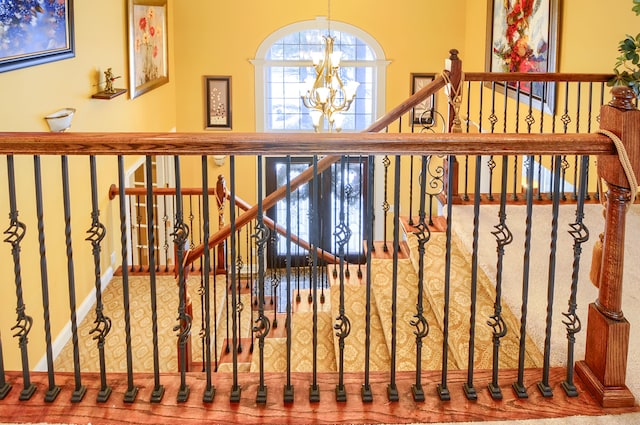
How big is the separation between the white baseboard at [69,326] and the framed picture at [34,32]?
6.27 ft

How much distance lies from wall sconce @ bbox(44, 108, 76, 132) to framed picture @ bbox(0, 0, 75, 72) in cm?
42

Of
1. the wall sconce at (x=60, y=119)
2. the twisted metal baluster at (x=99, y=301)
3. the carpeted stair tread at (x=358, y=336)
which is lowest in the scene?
the carpeted stair tread at (x=358, y=336)

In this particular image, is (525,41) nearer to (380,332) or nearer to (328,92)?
(328,92)

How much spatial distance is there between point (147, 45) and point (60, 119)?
3.28 meters

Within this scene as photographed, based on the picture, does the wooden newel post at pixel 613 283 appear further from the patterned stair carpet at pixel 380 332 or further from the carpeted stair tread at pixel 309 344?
the carpeted stair tread at pixel 309 344

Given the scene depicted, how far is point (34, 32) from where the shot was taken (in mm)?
5383

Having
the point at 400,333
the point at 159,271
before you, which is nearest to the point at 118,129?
the point at 159,271

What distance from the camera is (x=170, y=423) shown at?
7.43ft

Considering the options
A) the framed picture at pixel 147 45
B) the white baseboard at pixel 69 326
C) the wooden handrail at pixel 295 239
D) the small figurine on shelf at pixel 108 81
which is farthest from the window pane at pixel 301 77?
the wooden handrail at pixel 295 239

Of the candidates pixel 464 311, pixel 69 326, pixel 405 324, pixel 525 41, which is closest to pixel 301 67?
pixel 525 41

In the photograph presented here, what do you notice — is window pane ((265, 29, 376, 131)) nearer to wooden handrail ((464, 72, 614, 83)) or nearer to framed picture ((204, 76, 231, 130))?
framed picture ((204, 76, 231, 130))

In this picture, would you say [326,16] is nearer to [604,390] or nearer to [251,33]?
[251,33]

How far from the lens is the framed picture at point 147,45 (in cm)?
803

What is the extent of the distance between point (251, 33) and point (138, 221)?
3233mm
